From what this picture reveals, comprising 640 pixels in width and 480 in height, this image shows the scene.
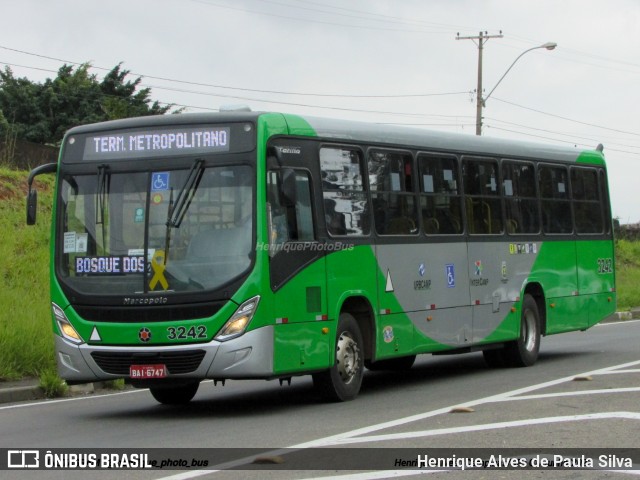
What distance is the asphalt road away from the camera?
920cm

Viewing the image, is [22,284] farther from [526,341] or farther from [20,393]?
[526,341]

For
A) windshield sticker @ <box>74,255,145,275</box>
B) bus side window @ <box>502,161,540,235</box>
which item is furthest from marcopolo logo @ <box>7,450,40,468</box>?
bus side window @ <box>502,161,540,235</box>

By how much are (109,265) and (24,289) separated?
8.82 m

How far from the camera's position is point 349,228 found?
45.6ft

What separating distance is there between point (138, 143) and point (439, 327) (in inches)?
192

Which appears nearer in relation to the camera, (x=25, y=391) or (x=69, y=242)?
(x=69, y=242)

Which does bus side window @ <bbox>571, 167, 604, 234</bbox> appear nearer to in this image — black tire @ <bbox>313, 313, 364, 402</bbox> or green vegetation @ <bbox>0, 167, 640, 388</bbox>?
black tire @ <bbox>313, 313, 364, 402</bbox>

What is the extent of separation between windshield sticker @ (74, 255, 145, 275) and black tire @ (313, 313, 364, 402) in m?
2.40

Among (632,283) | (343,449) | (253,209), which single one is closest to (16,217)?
(253,209)

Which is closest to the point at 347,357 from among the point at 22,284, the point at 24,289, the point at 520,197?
the point at 520,197

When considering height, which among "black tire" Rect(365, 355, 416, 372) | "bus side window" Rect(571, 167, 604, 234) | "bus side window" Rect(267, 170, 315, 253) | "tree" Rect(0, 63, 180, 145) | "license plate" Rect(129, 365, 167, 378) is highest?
"tree" Rect(0, 63, 180, 145)

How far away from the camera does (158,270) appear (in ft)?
41.0

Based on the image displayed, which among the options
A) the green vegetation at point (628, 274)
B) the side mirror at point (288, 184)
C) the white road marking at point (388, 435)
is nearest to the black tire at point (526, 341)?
the white road marking at point (388, 435)

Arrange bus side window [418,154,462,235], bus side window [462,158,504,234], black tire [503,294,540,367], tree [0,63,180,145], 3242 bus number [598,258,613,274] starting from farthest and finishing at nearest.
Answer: tree [0,63,180,145] < 3242 bus number [598,258,613,274] < black tire [503,294,540,367] < bus side window [462,158,504,234] < bus side window [418,154,462,235]
